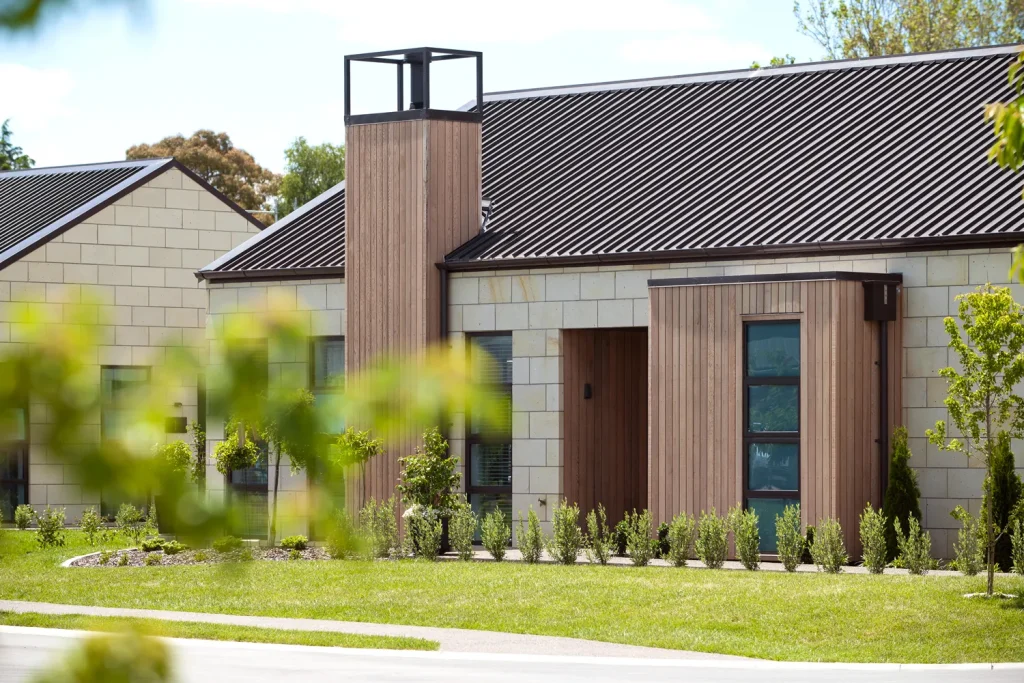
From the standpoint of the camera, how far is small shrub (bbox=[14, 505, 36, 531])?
88.8 ft

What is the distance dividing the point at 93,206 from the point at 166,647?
2951 cm

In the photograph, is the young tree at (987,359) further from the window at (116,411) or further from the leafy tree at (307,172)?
the leafy tree at (307,172)

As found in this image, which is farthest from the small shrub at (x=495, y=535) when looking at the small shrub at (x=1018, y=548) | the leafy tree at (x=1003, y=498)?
the small shrub at (x=1018, y=548)

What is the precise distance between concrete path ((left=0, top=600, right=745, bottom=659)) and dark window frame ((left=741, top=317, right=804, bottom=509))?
19.5ft

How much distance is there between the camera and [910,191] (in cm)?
2141

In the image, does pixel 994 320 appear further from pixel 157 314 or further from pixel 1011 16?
pixel 1011 16

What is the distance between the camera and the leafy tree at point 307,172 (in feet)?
235

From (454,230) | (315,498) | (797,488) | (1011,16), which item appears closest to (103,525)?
(454,230)

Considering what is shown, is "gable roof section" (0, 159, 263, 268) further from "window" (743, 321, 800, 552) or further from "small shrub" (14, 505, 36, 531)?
"window" (743, 321, 800, 552)

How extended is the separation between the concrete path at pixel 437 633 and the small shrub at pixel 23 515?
887 centimetres

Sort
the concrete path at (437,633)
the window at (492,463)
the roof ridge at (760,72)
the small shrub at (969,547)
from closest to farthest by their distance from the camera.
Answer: the concrete path at (437,633)
the small shrub at (969,547)
the window at (492,463)
the roof ridge at (760,72)

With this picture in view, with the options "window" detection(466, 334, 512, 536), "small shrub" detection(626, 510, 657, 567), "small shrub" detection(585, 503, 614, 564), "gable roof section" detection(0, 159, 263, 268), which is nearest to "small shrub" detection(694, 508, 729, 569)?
"small shrub" detection(626, 510, 657, 567)

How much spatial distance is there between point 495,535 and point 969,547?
19.4 ft

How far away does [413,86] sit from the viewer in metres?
24.0
